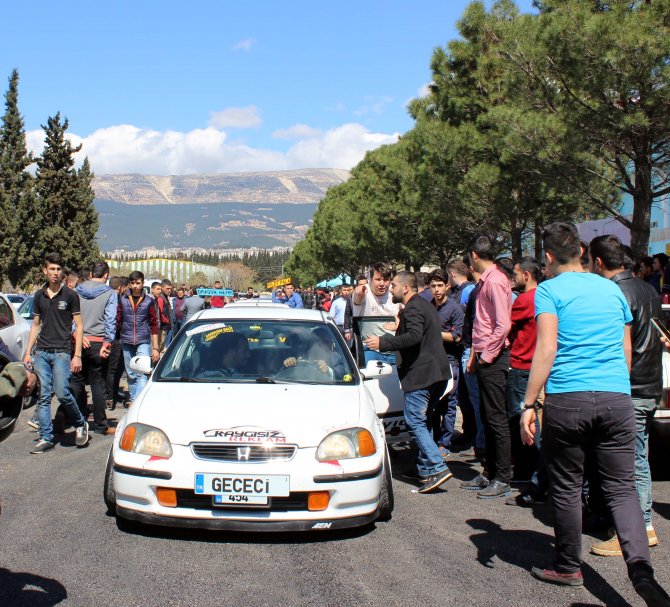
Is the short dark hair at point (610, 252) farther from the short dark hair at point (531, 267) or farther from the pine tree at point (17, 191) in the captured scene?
the pine tree at point (17, 191)

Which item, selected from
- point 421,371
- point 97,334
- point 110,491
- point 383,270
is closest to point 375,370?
point 421,371

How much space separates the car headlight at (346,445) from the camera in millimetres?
4832

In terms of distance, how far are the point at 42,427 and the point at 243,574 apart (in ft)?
14.2

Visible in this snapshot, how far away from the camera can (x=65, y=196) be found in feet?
160

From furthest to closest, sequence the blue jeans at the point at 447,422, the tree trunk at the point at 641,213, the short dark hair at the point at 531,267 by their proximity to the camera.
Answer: the tree trunk at the point at 641,213 < the blue jeans at the point at 447,422 < the short dark hair at the point at 531,267

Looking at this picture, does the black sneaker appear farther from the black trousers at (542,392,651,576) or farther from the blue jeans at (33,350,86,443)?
the black trousers at (542,392,651,576)

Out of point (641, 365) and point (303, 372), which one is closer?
point (641, 365)

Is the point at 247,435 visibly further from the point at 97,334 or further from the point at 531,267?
the point at 97,334

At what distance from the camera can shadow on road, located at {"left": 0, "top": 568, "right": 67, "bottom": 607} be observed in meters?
3.80

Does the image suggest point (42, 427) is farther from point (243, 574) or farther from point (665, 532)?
point (665, 532)

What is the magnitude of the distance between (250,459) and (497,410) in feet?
7.57

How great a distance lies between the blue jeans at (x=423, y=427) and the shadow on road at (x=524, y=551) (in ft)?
2.51

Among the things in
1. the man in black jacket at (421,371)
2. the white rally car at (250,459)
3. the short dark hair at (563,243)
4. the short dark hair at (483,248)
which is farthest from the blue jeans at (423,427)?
the short dark hair at (563,243)

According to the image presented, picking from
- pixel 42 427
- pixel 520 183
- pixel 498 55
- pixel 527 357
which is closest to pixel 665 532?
pixel 527 357
